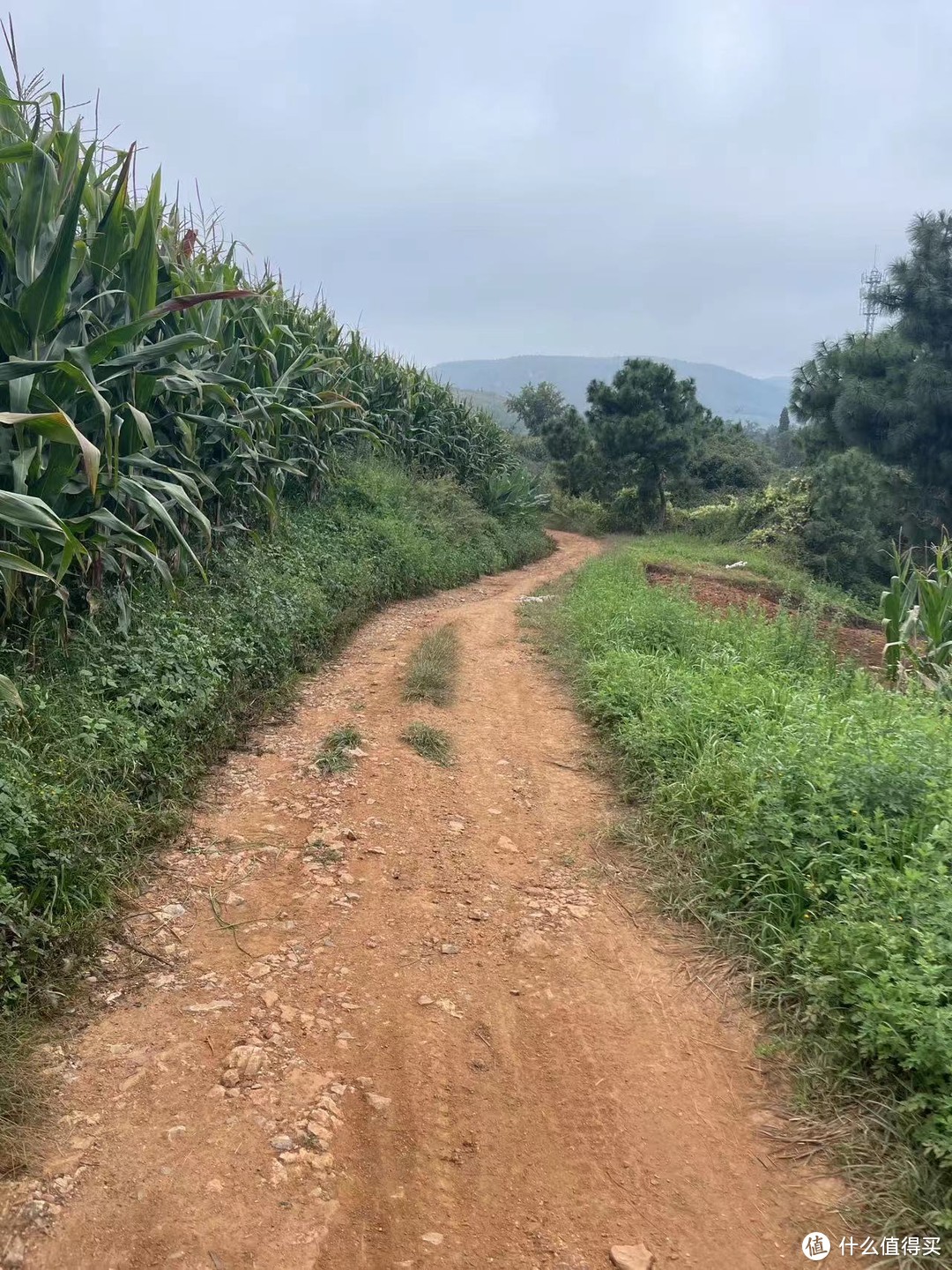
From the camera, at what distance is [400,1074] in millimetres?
2289

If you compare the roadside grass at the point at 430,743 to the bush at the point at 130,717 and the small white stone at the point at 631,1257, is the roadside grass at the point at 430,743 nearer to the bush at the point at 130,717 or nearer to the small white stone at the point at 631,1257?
the bush at the point at 130,717

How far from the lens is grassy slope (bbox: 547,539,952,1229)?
2039 mm

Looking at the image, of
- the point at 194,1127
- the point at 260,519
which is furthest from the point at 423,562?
the point at 194,1127

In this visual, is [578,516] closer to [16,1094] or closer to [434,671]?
[434,671]

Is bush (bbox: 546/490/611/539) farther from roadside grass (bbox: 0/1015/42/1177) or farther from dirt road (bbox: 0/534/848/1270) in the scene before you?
roadside grass (bbox: 0/1015/42/1177)

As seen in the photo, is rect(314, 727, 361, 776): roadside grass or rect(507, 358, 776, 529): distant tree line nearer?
rect(314, 727, 361, 776): roadside grass

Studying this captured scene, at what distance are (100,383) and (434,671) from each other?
2.95 m

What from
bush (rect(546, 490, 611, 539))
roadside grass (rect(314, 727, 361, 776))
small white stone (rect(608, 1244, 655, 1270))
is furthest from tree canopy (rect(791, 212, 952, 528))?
small white stone (rect(608, 1244, 655, 1270))

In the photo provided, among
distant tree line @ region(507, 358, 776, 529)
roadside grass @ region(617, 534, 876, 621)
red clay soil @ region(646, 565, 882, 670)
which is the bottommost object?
red clay soil @ region(646, 565, 882, 670)

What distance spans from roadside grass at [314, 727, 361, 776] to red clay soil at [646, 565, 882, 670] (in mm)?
3762

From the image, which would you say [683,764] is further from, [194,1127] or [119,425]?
[119,425]

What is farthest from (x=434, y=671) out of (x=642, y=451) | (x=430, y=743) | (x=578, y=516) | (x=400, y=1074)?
(x=578, y=516)

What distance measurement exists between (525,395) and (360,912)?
106 feet

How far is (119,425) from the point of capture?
4078 millimetres
